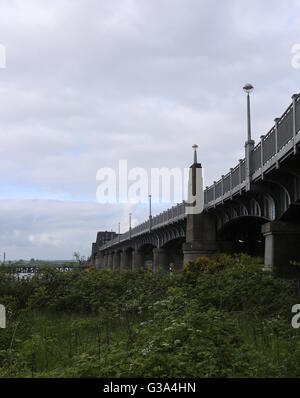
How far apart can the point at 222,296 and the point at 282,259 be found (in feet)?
42.4

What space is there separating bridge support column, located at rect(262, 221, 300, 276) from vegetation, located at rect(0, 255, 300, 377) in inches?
339

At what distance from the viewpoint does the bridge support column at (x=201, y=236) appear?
39.1 m

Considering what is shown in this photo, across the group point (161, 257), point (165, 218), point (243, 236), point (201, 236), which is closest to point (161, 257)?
point (161, 257)

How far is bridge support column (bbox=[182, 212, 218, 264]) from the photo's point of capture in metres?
39.1

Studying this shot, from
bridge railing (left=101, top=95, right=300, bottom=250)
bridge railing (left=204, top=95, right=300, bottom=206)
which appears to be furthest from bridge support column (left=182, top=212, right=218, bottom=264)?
bridge railing (left=204, top=95, right=300, bottom=206)

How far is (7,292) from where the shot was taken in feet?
48.8

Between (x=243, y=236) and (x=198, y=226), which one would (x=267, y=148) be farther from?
(x=243, y=236)

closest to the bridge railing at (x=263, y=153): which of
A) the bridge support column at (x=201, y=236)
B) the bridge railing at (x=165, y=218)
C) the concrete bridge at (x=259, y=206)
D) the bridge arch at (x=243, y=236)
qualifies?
the concrete bridge at (x=259, y=206)

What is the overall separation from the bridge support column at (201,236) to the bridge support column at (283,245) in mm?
13497

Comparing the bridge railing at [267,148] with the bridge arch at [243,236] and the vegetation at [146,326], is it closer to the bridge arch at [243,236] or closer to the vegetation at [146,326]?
the bridge arch at [243,236]

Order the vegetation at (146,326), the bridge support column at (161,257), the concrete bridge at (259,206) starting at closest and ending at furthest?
the vegetation at (146,326) → the concrete bridge at (259,206) → the bridge support column at (161,257)

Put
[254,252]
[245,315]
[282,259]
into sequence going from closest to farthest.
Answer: [245,315] → [282,259] → [254,252]
